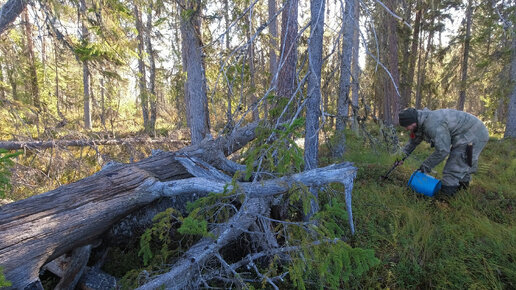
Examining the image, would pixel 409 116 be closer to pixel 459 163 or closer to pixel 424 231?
pixel 459 163

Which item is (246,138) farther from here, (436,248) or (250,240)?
(436,248)

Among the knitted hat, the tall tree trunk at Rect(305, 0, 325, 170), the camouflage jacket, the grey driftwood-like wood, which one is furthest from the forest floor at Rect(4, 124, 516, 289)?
the tall tree trunk at Rect(305, 0, 325, 170)

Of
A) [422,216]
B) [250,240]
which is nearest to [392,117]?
[422,216]

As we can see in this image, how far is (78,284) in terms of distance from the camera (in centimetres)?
249

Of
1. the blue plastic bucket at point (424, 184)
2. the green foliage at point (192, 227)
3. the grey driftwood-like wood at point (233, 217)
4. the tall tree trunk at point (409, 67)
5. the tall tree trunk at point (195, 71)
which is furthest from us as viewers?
the tall tree trunk at point (409, 67)

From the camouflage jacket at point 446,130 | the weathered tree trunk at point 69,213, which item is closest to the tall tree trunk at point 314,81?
the weathered tree trunk at point 69,213

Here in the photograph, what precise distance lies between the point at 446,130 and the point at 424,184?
94 cm

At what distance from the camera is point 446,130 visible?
4.05 meters

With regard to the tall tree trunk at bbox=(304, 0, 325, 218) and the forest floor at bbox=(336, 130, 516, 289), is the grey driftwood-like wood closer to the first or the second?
the tall tree trunk at bbox=(304, 0, 325, 218)

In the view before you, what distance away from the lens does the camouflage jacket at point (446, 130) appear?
4035 mm

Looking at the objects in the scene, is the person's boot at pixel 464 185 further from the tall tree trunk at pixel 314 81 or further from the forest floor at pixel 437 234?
the tall tree trunk at pixel 314 81

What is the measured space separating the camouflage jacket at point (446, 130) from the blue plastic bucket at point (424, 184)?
20 cm

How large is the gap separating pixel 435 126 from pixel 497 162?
4.08 meters

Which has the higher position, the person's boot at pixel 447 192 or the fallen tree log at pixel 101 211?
the fallen tree log at pixel 101 211
